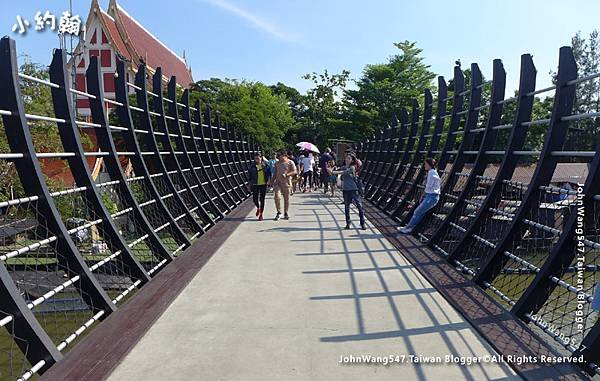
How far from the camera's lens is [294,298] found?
410cm

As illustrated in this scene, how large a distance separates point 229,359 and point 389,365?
90cm

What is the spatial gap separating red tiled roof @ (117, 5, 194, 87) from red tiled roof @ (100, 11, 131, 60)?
74cm

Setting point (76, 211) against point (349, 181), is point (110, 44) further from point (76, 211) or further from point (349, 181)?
point (76, 211)

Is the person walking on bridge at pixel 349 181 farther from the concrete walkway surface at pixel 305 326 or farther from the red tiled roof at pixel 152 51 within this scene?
the red tiled roof at pixel 152 51

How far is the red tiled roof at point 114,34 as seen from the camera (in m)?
33.8

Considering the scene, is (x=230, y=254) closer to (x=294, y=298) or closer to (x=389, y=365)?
(x=294, y=298)

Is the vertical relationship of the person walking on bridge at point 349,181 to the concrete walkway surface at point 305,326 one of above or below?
above

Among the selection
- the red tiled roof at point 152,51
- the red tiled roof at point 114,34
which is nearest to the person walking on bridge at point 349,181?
the red tiled roof at point 152,51

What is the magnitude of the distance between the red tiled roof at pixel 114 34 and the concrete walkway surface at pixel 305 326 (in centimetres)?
3204

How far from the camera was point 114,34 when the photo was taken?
114ft

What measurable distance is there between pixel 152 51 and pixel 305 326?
4125cm

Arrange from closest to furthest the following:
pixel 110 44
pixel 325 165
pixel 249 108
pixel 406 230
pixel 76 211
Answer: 1. pixel 76 211
2. pixel 406 230
3. pixel 325 165
4. pixel 249 108
5. pixel 110 44

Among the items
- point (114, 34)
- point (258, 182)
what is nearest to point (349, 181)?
point (258, 182)

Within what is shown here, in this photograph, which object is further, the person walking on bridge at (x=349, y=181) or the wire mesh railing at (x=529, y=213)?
the person walking on bridge at (x=349, y=181)
